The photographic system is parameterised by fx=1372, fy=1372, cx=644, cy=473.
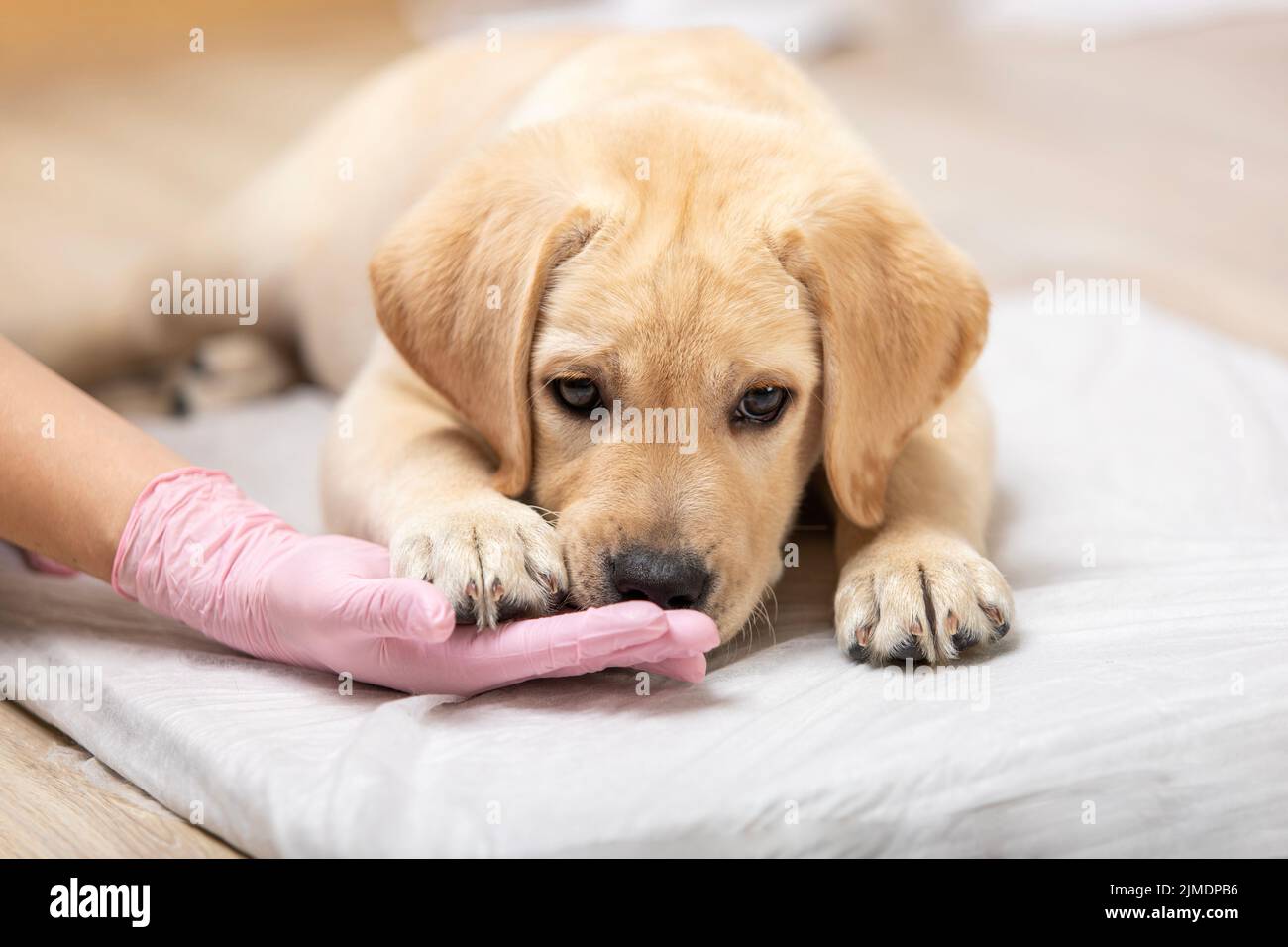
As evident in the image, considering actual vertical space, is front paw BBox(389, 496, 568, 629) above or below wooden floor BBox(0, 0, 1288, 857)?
below

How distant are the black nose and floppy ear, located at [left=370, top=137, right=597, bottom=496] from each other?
0.42 metres

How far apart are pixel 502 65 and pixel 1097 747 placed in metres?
2.75

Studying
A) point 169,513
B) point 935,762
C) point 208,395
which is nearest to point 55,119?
point 208,395

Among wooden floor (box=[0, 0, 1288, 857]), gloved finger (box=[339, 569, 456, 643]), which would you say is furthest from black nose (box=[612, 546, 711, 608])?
wooden floor (box=[0, 0, 1288, 857])

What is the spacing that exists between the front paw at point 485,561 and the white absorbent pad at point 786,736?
18 centimetres

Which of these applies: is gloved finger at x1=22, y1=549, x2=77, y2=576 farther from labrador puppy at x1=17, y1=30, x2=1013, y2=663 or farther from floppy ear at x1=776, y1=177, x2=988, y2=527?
floppy ear at x1=776, y1=177, x2=988, y2=527

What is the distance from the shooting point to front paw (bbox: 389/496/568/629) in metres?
2.39

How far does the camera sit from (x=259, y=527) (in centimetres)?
270

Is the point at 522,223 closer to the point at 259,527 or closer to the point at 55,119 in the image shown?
the point at 259,527

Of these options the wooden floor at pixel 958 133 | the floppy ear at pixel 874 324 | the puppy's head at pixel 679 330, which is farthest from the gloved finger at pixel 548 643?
the wooden floor at pixel 958 133

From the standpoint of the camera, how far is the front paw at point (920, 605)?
2539 mm

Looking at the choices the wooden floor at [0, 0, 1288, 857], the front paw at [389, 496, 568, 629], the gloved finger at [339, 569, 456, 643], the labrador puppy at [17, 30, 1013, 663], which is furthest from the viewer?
the wooden floor at [0, 0, 1288, 857]

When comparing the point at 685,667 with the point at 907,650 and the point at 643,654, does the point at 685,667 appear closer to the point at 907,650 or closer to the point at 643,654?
the point at 643,654

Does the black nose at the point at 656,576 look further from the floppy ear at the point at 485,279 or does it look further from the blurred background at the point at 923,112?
the blurred background at the point at 923,112
